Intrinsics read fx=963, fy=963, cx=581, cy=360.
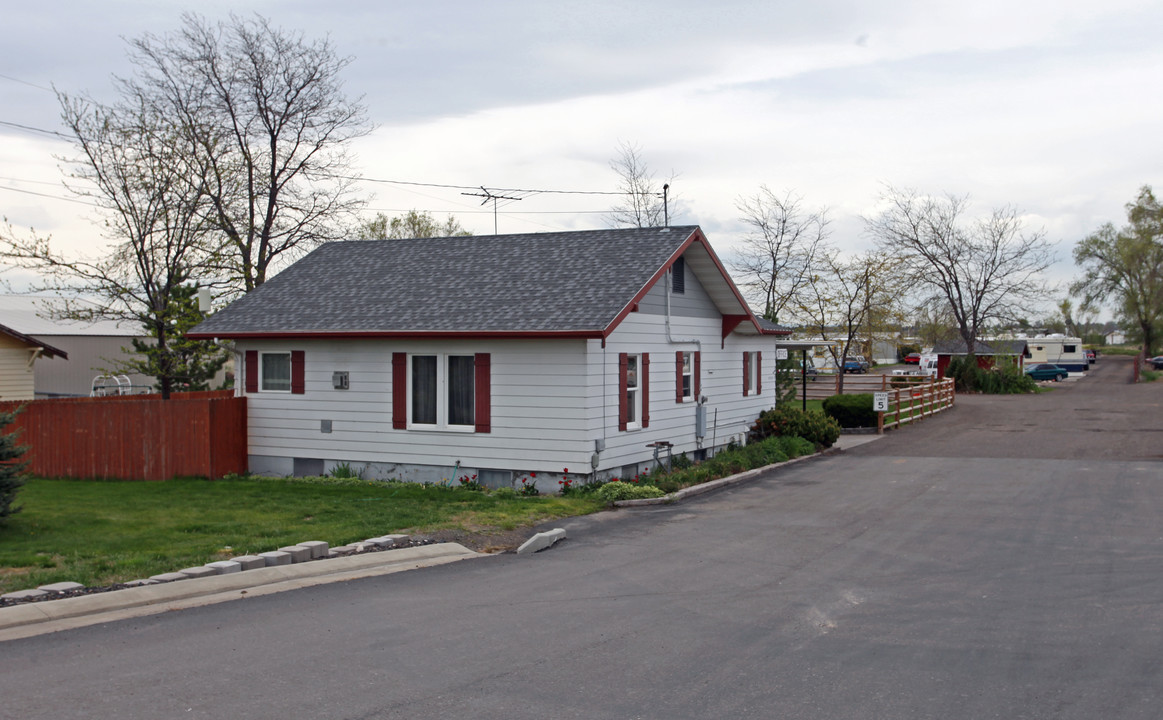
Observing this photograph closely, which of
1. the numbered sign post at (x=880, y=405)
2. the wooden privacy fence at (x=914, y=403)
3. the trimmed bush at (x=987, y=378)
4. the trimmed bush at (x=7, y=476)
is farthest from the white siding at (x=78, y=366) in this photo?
the trimmed bush at (x=987, y=378)

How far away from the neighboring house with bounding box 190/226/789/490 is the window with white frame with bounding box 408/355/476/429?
3cm

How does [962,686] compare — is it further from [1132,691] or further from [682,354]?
[682,354]

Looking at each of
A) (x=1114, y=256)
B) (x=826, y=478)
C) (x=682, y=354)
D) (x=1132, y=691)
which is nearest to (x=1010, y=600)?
(x=1132, y=691)

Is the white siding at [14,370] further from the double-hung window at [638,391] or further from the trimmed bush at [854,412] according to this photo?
the trimmed bush at [854,412]

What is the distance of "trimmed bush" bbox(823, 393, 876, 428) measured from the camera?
3130 cm

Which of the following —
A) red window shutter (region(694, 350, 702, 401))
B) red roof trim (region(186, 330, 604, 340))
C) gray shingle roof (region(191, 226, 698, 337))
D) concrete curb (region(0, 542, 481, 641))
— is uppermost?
gray shingle roof (region(191, 226, 698, 337))

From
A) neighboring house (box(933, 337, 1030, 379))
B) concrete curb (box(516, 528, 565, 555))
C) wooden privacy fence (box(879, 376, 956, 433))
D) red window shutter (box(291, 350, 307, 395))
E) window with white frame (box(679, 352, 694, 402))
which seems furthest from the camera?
neighboring house (box(933, 337, 1030, 379))

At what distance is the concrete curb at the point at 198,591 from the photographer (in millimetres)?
8680

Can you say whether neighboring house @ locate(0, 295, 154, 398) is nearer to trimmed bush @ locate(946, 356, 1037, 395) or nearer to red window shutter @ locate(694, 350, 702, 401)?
red window shutter @ locate(694, 350, 702, 401)

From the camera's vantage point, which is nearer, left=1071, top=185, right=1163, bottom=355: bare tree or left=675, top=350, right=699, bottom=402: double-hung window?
left=675, top=350, right=699, bottom=402: double-hung window

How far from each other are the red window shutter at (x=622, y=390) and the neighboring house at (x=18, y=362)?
21489mm

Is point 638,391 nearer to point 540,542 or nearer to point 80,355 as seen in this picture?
point 540,542

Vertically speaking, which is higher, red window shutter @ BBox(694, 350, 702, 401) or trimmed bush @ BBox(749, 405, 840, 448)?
red window shutter @ BBox(694, 350, 702, 401)

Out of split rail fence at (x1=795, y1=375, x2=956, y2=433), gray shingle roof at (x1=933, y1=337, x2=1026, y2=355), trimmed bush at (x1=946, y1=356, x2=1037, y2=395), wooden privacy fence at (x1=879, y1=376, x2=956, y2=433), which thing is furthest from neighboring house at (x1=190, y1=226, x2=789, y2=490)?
gray shingle roof at (x1=933, y1=337, x2=1026, y2=355)
